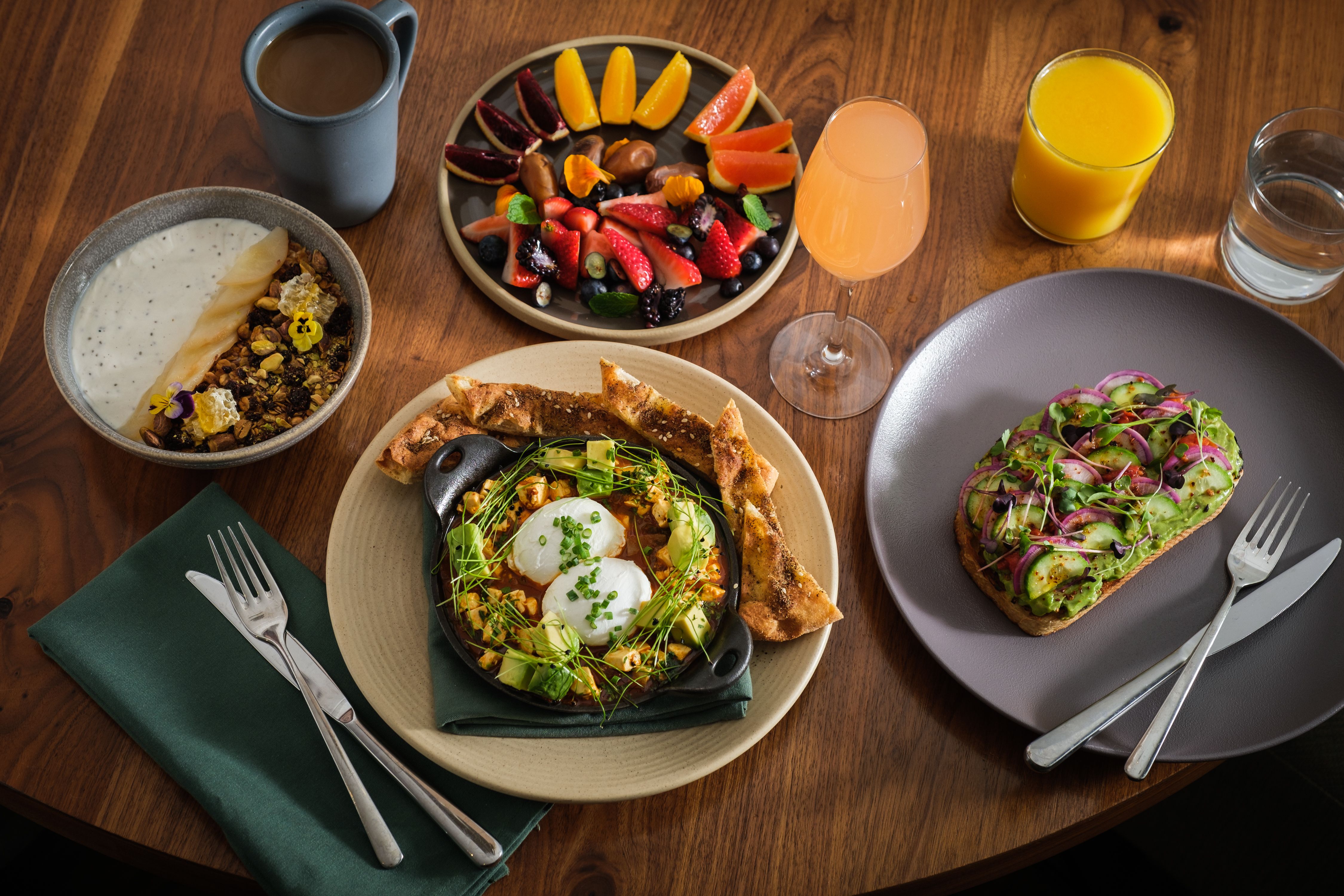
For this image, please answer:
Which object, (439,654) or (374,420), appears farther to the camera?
(374,420)

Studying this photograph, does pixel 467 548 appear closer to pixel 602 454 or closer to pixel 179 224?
pixel 602 454

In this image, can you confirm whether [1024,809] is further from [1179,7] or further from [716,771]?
[1179,7]

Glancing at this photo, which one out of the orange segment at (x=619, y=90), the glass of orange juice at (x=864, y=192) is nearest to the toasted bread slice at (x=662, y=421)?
the glass of orange juice at (x=864, y=192)

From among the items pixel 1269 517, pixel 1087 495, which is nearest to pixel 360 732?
pixel 1087 495

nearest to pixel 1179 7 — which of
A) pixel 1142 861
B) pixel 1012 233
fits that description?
pixel 1012 233

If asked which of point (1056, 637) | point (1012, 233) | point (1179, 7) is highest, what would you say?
point (1179, 7)
